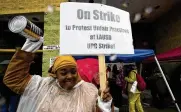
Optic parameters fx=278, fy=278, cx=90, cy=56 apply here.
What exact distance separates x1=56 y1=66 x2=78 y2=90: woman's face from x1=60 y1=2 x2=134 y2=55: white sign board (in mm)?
241

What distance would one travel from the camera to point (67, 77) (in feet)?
8.61

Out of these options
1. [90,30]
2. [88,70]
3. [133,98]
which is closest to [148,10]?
[133,98]

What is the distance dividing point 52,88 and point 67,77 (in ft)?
0.67

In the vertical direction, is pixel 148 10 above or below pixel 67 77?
above

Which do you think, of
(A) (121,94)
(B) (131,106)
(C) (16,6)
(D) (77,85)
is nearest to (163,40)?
(A) (121,94)

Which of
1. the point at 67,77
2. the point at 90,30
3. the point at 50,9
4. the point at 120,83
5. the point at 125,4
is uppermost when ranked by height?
the point at 125,4

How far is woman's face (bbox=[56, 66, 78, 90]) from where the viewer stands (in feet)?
8.64

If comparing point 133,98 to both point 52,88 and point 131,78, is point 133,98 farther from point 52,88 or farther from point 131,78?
point 52,88

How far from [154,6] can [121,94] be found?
3772mm

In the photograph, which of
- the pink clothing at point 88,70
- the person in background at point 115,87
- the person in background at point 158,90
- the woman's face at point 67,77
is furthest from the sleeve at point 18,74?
the person in background at point 158,90

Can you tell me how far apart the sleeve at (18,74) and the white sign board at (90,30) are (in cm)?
49

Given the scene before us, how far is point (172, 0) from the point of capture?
34.4 feet

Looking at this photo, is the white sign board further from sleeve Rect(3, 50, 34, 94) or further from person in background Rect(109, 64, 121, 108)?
person in background Rect(109, 64, 121, 108)

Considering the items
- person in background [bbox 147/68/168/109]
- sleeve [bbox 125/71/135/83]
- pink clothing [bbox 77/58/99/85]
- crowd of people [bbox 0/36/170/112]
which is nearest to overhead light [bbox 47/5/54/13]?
pink clothing [bbox 77/58/99/85]
